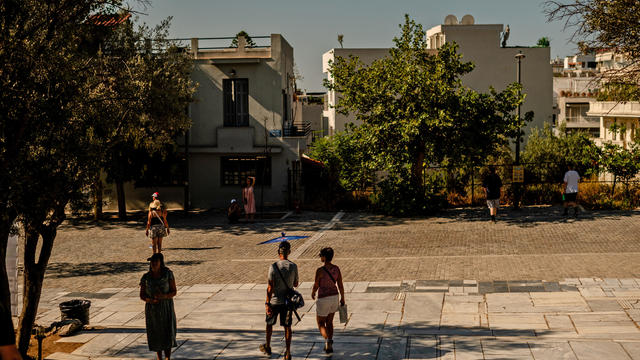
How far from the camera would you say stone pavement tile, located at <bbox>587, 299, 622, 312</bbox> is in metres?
10.4

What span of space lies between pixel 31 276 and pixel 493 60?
1615 inches

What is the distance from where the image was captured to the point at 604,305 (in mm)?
10648

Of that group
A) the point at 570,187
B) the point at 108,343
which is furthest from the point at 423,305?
the point at 570,187

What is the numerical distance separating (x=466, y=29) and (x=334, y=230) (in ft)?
97.7

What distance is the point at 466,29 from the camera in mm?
46094

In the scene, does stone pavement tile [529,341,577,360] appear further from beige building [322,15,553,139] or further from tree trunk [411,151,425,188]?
beige building [322,15,553,139]

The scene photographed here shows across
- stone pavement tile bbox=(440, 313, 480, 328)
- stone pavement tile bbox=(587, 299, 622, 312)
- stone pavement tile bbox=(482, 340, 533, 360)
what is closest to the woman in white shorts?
stone pavement tile bbox=(482, 340, 533, 360)

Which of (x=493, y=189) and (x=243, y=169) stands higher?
(x=243, y=169)

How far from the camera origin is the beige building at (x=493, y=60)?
45.6 meters

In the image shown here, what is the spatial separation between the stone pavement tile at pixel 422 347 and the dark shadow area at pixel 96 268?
28.6 ft

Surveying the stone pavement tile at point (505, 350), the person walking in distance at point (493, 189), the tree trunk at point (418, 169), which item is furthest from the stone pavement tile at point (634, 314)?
the tree trunk at point (418, 169)

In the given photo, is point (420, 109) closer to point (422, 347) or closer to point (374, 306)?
point (374, 306)

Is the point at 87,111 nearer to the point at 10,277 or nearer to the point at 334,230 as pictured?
the point at 10,277

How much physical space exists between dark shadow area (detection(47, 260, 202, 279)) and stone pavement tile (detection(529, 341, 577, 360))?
33.2 ft
